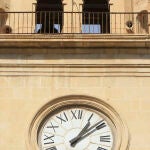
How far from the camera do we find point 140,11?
53.1 feet

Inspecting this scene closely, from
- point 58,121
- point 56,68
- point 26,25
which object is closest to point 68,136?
point 58,121

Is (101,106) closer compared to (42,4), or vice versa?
(101,106)

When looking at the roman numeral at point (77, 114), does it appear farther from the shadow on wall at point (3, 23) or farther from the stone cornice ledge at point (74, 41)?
the shadow on wall at point (3, 23)

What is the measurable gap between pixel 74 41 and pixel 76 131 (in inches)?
63.8

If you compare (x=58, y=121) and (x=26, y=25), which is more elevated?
(x=26, y=25)

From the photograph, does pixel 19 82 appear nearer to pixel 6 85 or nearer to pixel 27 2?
pixel 6 85

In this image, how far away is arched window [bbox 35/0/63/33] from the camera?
16.6m

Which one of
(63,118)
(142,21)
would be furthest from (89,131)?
(142,21)

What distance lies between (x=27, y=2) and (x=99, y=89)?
2.44 meters

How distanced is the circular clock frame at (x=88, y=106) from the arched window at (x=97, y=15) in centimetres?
176

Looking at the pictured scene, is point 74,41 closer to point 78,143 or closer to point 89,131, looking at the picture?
point 89,131

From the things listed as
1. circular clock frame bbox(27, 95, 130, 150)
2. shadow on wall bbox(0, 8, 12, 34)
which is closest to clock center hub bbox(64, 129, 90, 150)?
circular clock frame bbox(27, 95, 130, 150)

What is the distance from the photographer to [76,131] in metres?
15.1

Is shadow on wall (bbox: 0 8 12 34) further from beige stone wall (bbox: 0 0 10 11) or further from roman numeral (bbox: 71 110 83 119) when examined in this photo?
roman numeral (bbox: 71 110 83 119)
